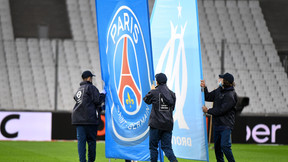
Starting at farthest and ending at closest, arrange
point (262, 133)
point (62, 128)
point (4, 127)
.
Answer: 1. point (262, 133)
2. point (62, 128)
3. point (4, 127)

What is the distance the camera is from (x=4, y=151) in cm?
1584

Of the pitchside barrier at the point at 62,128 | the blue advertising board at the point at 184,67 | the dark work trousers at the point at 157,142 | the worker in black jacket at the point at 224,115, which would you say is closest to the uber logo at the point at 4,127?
the pitchside barrier at the point at 62,128

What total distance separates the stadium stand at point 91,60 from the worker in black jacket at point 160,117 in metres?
12.9

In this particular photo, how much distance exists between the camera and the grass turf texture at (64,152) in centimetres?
1414

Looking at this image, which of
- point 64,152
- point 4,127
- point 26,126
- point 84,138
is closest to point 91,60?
point 26,126

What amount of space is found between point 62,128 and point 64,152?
433cm

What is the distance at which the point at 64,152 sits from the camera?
52.5 ft

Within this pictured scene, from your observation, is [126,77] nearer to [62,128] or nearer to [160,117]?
[160,117]

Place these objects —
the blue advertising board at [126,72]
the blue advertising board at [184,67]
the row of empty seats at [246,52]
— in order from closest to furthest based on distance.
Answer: the blue advertising board at [126,72]
the blue advertising board at [184,67]
the row of empty seats at [246,52]

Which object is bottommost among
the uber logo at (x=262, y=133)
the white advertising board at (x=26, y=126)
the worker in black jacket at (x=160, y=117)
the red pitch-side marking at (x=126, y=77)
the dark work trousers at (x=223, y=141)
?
the uber logo at (x=262, y=133)

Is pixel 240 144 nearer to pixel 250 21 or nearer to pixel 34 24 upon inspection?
pixel 250 21

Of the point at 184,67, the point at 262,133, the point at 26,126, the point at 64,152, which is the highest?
the point at 184,67

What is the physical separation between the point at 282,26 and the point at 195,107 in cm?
2356

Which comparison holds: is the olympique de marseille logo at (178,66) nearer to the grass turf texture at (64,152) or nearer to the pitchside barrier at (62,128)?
the grass turf texture at (64,152)
